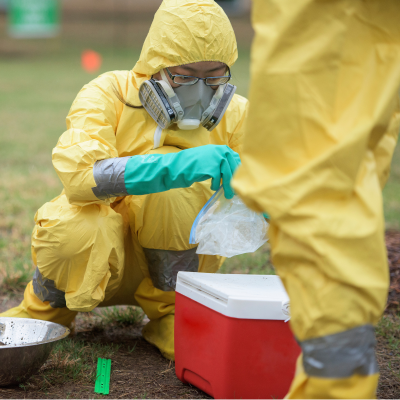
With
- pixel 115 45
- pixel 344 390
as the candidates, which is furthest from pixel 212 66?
pixel 115 45

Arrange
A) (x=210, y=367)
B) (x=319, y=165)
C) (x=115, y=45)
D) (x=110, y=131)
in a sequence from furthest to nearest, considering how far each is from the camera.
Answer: (x=115, y=45)
(x=110, y=131)
(x=210, y=367)
(x=319, y=165)

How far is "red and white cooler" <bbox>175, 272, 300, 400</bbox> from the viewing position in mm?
1451

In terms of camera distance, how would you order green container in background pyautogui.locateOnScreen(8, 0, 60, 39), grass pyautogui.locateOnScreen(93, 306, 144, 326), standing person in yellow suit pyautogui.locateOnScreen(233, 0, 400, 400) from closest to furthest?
standing person in yellow suit pyautogui.locateOnScreen(233, 0, 400, 400)
grass pyautogui.locateOnScreen(93, 306, 144, 326)
green container in background pyautogui.locateOnScreen(8, 0, 60, 39)

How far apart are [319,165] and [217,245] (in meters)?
0.75

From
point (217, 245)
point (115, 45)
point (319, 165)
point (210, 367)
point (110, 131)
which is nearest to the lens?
point (319, 165)

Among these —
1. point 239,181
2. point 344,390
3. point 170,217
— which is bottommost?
point 344,390

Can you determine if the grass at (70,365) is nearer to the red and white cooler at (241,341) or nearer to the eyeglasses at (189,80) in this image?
the red and white cooler at (241,341)

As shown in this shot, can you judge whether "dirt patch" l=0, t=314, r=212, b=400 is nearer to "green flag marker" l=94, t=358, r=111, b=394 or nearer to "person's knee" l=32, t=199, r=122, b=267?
"green flag marker" l=94, t=358, r=111, b=394

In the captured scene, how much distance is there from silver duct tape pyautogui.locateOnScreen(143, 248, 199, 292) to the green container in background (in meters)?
16.8

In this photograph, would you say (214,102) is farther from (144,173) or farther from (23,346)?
(23,346)

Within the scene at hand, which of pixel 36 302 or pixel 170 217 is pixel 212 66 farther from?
pixel 36 302

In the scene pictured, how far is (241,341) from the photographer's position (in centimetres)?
146

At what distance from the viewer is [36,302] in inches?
76.6

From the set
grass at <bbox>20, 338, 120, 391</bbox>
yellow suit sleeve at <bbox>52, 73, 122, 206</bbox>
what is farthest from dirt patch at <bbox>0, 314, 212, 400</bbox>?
yellow suit sleeve at <bbox>52, 73, 122, 206</bbox>
